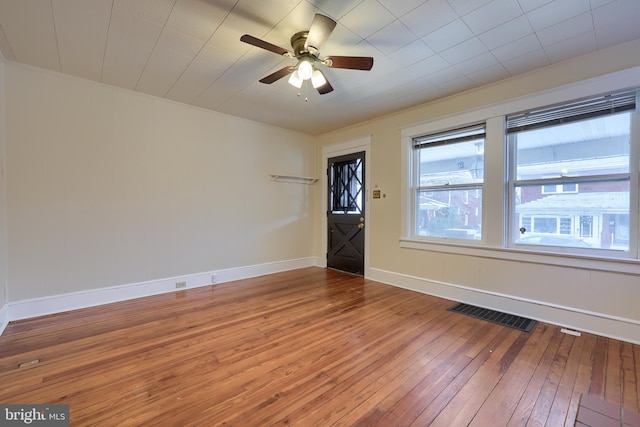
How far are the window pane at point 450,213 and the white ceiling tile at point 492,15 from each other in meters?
1.91

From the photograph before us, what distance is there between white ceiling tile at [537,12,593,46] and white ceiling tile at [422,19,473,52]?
0.63m

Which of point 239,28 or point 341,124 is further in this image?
point 341,124

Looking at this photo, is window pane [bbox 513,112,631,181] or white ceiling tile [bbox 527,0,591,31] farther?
window pane [bbox 513,112,631,181]

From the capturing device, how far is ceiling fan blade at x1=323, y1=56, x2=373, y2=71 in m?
2.17

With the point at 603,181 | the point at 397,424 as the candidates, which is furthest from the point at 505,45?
the point at 397,424

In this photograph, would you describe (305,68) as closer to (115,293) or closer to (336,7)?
(336,7)

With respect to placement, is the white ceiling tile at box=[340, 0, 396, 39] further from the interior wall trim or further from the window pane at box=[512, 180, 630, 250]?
the interior wall trim

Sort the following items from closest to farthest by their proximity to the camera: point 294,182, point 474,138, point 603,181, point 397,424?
1. point 397,424
2. point 603,181
3. point 474,138
4. point 294,182

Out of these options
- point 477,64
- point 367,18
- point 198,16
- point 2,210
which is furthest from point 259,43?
point 2,210

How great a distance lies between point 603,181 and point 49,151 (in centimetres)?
593

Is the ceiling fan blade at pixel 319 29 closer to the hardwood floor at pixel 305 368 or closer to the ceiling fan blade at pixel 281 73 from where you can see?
the ceiling fan blade at pixel 281 73

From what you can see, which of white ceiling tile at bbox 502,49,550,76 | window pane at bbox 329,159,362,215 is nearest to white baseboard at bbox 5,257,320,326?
window pane at bbox 329,159,362,215

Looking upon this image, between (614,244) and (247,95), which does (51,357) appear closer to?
(247,95)

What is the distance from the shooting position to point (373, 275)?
457 cm
